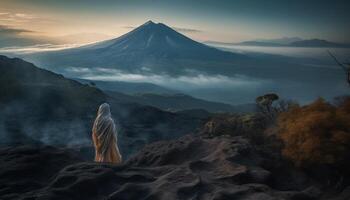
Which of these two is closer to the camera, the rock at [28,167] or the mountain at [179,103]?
the rock at [28,167]

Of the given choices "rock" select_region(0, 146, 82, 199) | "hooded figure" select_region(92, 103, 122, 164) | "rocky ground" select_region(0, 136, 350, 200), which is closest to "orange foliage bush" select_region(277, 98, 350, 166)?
"rocky ground" select_region(0, 136, 350, 200)

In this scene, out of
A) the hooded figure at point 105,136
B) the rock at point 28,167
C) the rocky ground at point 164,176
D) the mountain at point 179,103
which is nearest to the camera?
the rocky ground at point 164,176

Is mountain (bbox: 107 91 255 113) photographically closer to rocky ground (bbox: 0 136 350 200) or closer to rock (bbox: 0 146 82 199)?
rocky ground (bbox: 0 136 350 200)

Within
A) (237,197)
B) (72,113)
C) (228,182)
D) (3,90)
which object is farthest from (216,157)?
(3,90)

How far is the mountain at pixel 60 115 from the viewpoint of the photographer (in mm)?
48450

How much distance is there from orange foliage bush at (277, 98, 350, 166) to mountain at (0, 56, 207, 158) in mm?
27542

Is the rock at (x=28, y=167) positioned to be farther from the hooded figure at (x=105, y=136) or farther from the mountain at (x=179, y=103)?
the mountain at (x=179, y=103)

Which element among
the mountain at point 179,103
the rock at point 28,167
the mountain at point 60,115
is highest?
the rock at point 28,167

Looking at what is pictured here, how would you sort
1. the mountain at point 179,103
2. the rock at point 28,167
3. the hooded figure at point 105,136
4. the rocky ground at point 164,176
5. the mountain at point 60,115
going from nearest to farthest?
the rocky ground at point 164,176 → the rock at point 28,167 → the hooded figure at point 105,136 → the mountain at point 60,115 → the mountain at point 179,103

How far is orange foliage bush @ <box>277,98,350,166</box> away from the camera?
40.1 ft

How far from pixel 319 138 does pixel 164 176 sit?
5.59 meters

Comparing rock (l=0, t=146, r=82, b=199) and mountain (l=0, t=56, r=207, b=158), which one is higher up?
rock (l=0, t=146, r=82, b=199)

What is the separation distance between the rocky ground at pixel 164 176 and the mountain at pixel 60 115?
91.8 feet

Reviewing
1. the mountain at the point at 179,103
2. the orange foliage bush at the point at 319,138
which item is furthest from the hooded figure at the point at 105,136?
the mountain at the point at 179,103
